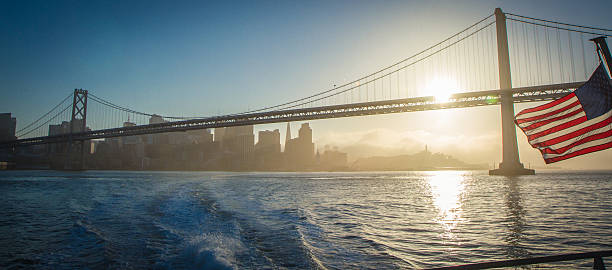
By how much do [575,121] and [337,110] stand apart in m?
42.0

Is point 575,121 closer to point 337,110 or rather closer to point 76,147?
point 337,110

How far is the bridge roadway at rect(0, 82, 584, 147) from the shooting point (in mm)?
36750

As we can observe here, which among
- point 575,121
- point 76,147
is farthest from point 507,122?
point 76,147

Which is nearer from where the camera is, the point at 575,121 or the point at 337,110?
the point at 575,121

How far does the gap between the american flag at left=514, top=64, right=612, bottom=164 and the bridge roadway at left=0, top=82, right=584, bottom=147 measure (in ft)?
116

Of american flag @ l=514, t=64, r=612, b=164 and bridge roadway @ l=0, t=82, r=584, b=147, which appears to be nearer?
american flag @ l=514, t=64, r=612, b=164

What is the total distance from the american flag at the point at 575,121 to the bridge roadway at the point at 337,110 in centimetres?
3532

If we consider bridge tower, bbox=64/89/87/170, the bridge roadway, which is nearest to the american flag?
the bridge roadway

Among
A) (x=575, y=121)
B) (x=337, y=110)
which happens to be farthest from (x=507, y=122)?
(x=575, y=121)

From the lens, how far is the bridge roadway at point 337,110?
121 ft

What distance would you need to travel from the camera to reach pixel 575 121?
4.82m

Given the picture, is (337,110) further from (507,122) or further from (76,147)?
(76,147)

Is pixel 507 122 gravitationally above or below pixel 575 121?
above

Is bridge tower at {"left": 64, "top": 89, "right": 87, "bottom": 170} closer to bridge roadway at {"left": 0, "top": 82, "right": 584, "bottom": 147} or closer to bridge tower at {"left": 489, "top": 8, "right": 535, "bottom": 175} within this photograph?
bridge roadway at {"left": 0, "top": 82, "right": 584, "bottom": 147}
